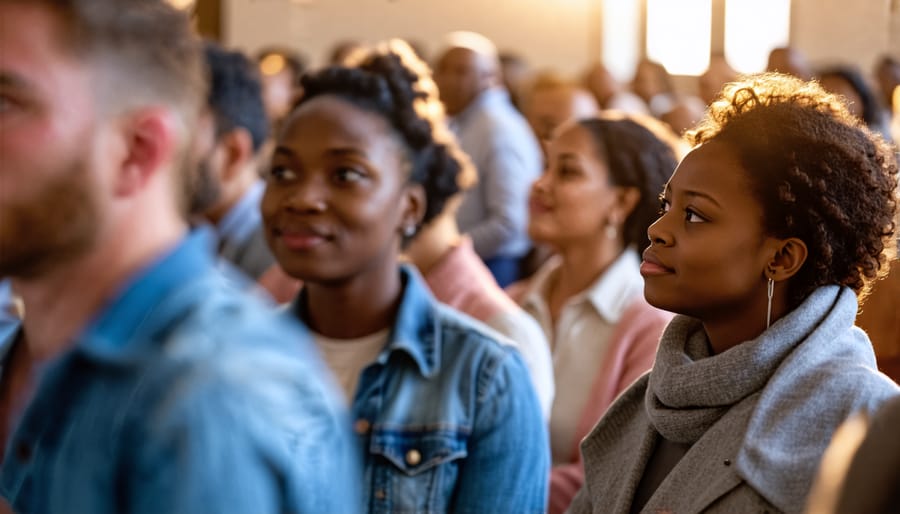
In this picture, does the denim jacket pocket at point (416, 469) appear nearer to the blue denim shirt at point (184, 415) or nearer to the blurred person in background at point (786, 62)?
the blue denim shirt at point (184, 415)

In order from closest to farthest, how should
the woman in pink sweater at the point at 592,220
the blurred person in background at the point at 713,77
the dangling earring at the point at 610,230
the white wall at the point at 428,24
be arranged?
the woman in pink sweater at the point at 592,220
the dangling earring at the point at 610,230
the blurred person in background at the point at 713,77
the white wall at the point at 428,24

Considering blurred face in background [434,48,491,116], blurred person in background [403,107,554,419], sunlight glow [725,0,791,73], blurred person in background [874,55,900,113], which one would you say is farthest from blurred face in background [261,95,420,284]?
sunlight glow [725,0,791,73]

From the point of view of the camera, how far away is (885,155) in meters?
1.86

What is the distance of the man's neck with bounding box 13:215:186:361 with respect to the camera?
1048 mm

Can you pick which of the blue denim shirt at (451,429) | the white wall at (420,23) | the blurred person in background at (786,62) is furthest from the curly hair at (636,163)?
the white wall at (420,23)

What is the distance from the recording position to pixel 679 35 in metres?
10.5

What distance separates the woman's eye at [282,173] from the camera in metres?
2.36

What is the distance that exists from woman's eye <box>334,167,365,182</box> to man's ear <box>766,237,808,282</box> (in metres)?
0.81

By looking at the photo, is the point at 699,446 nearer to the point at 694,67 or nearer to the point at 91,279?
the point at 91,279

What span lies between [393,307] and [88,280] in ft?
4.12

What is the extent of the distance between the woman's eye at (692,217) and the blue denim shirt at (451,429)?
42 centimetres

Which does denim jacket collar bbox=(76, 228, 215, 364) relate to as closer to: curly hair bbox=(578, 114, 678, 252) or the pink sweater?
the pink sweater

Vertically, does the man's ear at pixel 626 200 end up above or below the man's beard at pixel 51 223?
below

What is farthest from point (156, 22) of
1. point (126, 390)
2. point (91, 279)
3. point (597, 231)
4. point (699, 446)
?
point (597, 231)
